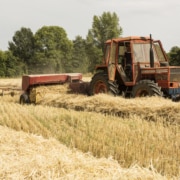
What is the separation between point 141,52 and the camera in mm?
11523

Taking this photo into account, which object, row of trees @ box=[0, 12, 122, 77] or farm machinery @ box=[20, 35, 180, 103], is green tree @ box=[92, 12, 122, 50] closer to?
row of trees @ box=[0, 12, 122, 77]

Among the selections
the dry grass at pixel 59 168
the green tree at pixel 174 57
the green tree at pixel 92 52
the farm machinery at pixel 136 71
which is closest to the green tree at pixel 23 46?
the green tree at pixel 92 52

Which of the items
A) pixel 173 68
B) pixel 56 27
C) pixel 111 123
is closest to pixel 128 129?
pixel 111 123

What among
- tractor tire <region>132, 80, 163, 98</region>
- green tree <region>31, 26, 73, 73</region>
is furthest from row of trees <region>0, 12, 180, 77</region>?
tractor tire <region>132, 80, 163, 98</region>

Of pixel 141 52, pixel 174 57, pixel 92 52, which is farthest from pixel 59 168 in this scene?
pixel 92 52

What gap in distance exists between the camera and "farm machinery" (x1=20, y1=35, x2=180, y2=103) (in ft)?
35.0

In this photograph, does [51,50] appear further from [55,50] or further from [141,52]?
[141,52]

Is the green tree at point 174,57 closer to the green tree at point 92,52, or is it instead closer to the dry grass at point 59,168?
the green tree at point 92,52

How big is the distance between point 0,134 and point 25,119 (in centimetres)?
272

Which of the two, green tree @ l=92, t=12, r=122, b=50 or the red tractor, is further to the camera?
green tree @ l=92, t=12, r=122, b=50

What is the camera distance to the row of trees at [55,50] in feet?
169

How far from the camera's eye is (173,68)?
10.8m

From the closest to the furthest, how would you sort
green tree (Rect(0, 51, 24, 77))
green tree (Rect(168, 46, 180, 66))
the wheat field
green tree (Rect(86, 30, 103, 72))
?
the wheat field → green tree (Rect(168, 46, 180, 66)) → green tree (Rect(86, 30, 103, 72)) → green tree (Rect(0, 51, 24, 77))

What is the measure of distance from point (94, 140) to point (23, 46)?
187 feet
